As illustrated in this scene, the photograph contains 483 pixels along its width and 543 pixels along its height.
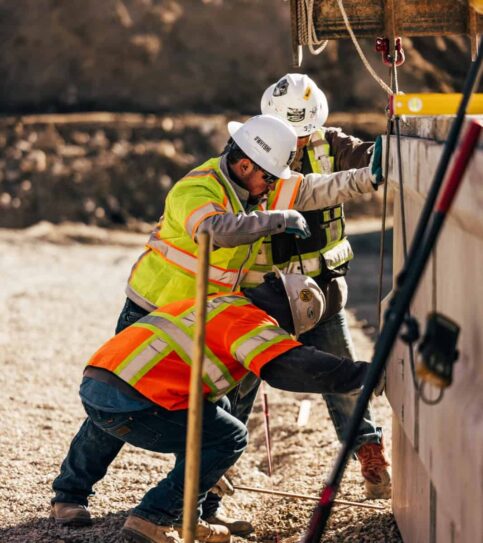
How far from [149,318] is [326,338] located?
4.70ft

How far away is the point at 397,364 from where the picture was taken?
169 inches

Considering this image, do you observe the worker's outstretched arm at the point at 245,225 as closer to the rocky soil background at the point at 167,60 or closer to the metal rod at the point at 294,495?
the metal rod at the point at 294,495

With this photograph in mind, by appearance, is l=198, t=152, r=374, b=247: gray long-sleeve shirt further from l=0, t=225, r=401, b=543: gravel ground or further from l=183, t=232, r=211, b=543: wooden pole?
l=0, t=225, r=401, b=543: gravel ground

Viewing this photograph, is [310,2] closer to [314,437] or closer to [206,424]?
[206,424]

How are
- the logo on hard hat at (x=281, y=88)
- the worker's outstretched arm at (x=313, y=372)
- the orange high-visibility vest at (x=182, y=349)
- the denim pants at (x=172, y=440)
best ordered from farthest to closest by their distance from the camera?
the logo on hard hat at (x=281, y=88) < the denim pants at (x=172, y=440) < the orange high-visibility vest at (x=182, y=349) < the worker's outstretched arm at (x=313, y=372)

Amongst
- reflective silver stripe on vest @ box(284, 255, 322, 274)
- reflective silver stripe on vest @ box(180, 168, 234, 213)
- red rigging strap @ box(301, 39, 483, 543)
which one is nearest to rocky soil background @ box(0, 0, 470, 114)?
reflective silver stripe on vest @ box(284, 255, 322, 274)

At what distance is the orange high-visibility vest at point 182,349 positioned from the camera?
4.39 meters

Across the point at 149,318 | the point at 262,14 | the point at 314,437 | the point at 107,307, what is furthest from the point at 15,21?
the point at 149,318

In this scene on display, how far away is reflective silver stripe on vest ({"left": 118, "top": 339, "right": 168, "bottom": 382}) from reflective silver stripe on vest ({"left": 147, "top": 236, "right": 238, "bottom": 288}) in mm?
733

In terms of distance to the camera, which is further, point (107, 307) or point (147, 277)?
point (107, 307)

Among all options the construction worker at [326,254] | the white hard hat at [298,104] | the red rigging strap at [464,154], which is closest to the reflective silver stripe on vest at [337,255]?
the construction worker at [326,254]

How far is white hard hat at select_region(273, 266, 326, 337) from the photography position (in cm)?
468

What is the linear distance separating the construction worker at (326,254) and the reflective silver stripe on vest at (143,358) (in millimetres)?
1202

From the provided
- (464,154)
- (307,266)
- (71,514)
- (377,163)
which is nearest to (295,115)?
(307,266)
